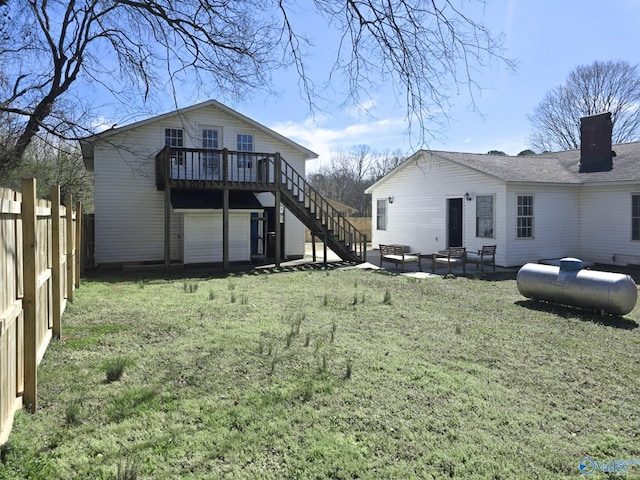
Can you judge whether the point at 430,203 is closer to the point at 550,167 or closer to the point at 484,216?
the point at 484,216

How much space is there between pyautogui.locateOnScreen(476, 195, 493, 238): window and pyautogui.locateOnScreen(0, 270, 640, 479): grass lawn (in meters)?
7.87

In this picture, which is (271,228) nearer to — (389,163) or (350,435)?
(350,435)

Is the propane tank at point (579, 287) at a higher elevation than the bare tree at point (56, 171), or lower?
lower

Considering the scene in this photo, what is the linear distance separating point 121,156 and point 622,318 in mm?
14626

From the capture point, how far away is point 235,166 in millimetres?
16375

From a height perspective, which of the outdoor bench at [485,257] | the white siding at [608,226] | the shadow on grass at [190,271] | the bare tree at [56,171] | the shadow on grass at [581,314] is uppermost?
the bare tree at [56,171]

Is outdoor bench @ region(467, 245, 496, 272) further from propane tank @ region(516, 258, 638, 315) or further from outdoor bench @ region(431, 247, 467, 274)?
propane tank @ region(516, 258, 638, 315)

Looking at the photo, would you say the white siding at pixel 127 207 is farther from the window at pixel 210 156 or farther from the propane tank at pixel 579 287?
the propane tank at pixel 579 287

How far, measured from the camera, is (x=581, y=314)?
812cm

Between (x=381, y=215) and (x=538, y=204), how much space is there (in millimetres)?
7885

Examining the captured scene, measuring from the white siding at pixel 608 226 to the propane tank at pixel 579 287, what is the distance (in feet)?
27.1

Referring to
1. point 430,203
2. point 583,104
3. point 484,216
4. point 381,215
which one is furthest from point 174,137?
point 583,104

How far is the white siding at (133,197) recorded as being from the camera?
1505cm

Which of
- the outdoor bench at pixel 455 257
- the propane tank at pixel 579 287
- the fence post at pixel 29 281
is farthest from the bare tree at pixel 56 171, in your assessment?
the propane tank at pixel 579 287
